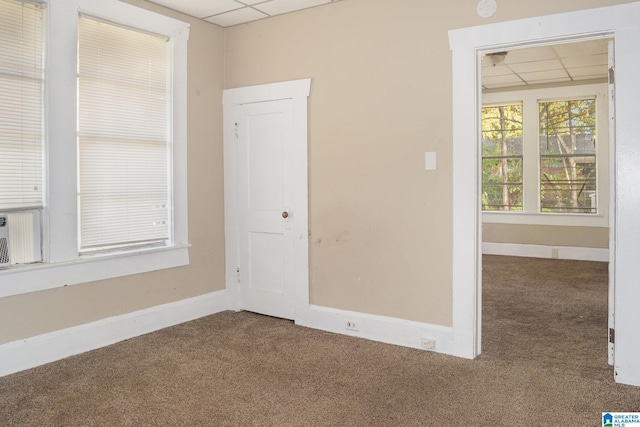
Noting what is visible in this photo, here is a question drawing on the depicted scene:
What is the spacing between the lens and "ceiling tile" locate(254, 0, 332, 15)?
4.06 metres

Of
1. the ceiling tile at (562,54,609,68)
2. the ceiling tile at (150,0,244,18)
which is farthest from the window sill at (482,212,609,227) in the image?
the ceiling tile at (150,0,244,18)

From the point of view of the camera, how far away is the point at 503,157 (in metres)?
8.29

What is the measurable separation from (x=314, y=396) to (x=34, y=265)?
206cm

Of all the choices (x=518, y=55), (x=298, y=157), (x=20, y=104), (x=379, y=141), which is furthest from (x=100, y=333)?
(x=518, y=55)

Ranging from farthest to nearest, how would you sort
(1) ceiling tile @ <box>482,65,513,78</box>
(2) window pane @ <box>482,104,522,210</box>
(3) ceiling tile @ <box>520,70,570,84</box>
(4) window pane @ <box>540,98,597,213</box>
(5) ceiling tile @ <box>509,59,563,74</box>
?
(2) window pane @ <box>482,104,522,210</box> < (4) window pane @ <box>540,98,597,213</box> < (3) ceiling tile @ <box>520,70,570,84</box> < (1) ceiling tile @ <box>482,65,513,78</box> < (5) ceiling tile @ <box>509,59,563,74</box>

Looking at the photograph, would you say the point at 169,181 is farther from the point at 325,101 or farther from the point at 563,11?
the point at 563,11

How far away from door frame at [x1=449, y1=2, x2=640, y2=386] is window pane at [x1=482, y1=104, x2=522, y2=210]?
201 inches

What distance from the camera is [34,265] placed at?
3369 mm

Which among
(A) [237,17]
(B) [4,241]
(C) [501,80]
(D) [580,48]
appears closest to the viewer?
(B) [4,241]

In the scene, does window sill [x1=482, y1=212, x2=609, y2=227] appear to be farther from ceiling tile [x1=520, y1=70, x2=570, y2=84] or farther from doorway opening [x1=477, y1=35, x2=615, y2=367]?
ceiling tile [x1=520, y1=70, x2=570, y2=84]

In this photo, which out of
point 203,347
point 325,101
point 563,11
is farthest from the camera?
point 325,101

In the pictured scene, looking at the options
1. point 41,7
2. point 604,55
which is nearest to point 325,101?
point 41,7

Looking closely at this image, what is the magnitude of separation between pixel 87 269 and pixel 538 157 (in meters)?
6.78

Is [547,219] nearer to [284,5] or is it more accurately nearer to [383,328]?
[383,328]
